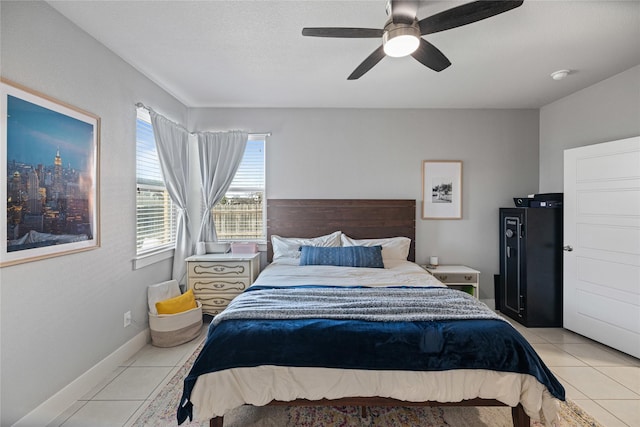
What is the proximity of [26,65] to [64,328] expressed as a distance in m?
1.70

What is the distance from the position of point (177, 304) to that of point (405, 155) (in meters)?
3.24

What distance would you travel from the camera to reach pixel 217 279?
135 inches

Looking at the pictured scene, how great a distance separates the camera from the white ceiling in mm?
1998

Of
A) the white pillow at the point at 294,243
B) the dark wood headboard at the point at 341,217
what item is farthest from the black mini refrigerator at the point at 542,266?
the white pillow at the point at 294,243

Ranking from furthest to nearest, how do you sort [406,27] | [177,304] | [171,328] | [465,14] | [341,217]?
[341,217], [177,304], [171,328], [406,27], [465,14]

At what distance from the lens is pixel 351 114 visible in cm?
396

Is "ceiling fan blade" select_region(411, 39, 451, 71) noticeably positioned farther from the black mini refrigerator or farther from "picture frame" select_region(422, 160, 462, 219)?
the black mini refrigerator

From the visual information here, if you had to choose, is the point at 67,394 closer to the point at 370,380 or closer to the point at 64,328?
the point at 64,328

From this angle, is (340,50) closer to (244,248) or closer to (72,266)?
(244,248)

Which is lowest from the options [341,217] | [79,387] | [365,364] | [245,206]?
[79,387]

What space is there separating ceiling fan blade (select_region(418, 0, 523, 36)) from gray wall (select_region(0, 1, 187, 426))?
2.37 metres

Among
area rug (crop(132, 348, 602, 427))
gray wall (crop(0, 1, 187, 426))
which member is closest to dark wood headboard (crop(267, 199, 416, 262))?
gray wall (crop(0, 1, 187, 426))

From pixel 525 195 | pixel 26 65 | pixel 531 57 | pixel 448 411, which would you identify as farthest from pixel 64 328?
pixel 525 195

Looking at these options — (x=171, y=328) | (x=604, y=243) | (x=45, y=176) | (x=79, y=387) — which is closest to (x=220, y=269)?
(x=171, y=328)
